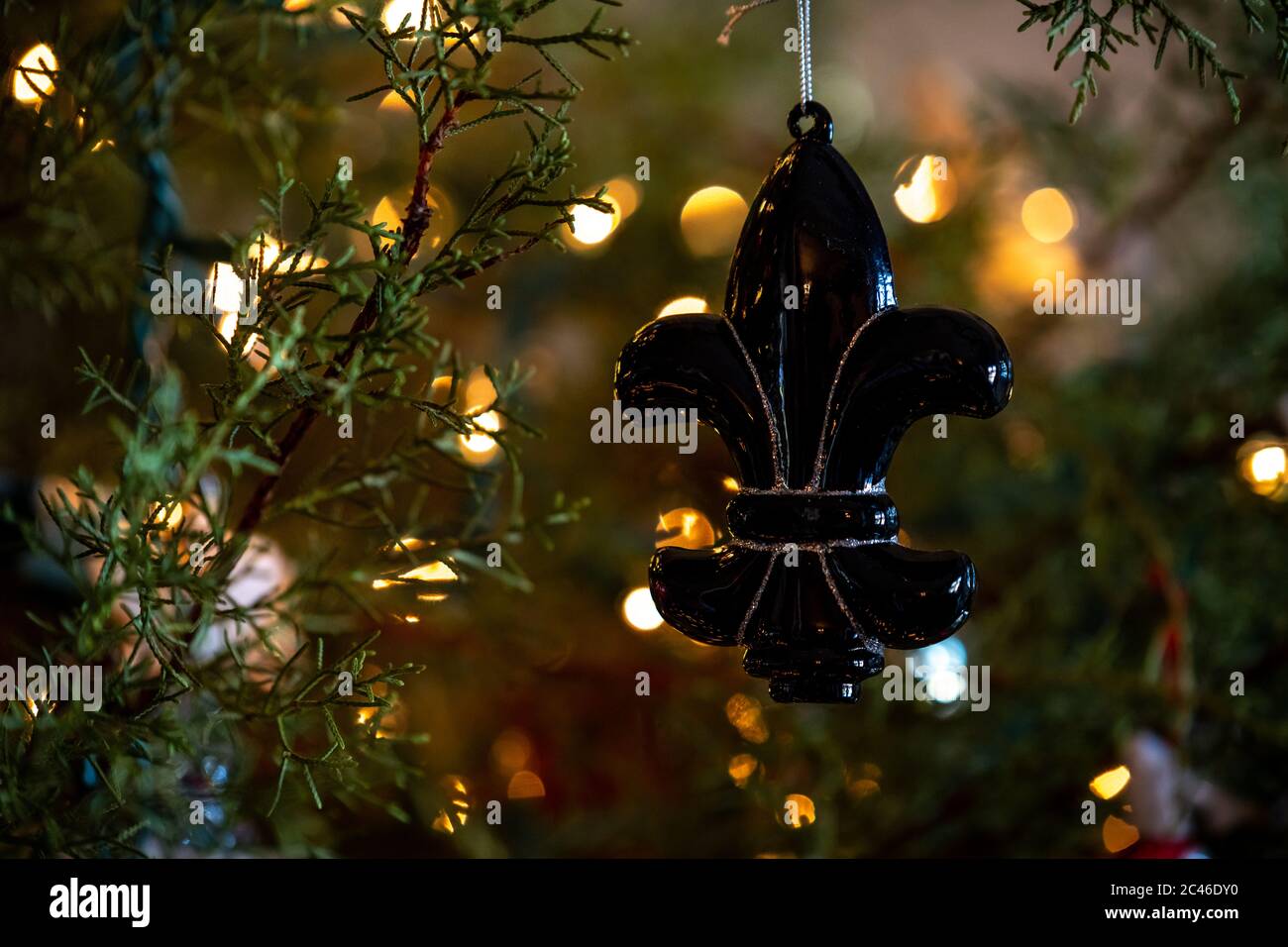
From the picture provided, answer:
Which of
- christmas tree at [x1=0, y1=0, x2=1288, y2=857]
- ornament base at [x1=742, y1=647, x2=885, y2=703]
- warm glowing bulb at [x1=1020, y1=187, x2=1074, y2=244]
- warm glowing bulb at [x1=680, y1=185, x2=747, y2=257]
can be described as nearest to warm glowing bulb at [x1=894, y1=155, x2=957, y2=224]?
christmas tree at [x1=0, y1=0, x2=1288, y2=857]

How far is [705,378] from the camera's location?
0.43 m

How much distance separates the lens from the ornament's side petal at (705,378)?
16.8 inches

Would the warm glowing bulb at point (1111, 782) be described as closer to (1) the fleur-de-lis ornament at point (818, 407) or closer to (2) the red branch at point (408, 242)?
(1) the fleur-de-lis ornament at point (818, 407)

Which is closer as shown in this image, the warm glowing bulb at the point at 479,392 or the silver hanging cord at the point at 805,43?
the silver hanging cord at the point at 805,43

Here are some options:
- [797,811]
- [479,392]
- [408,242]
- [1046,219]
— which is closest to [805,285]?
[408,242]

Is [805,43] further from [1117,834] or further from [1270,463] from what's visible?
[1117,834]

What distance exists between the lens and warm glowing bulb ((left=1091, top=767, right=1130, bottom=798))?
0.84 m

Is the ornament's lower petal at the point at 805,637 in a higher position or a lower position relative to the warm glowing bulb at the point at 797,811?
higher

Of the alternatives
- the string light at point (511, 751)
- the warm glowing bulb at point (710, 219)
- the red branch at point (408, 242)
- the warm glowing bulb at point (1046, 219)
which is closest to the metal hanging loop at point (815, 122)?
the red branch at point (408, 242)

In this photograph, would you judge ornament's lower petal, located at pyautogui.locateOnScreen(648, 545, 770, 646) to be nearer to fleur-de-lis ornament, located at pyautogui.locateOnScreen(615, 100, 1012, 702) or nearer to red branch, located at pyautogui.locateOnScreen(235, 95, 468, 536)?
fleur-de-lis ornament, located at pyautogui.locateOnScreen(615, 100, 1012, 702)

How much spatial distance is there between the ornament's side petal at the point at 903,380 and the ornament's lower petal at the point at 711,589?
5 cm

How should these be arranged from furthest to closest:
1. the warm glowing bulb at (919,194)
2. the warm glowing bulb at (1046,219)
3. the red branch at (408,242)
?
the warm glowing bulb at (1046,219) → the warm glowing bulb at (919,194) → the red branch at (408,242)

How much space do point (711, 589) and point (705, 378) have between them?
9 cm
